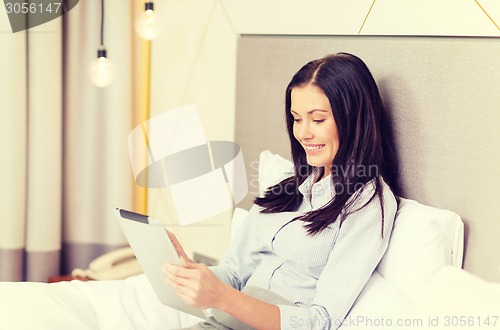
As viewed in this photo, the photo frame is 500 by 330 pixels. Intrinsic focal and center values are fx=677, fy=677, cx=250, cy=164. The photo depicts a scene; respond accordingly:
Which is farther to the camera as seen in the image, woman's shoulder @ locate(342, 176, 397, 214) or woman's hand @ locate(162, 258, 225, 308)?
woman's shoulder @ locate(342, 176, 397, 214)

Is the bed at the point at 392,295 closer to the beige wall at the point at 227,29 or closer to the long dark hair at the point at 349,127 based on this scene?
the long dark hair at the point at 349,127

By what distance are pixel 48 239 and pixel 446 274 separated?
1.75m

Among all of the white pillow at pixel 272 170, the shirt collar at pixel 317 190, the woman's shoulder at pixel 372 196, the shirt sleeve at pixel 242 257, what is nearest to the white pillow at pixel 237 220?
the white pillow at pixel 272 170

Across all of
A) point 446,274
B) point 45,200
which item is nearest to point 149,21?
point 45,200

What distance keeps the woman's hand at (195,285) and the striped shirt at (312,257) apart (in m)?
0.17

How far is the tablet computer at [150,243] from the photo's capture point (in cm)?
141

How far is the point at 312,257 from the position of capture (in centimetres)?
159

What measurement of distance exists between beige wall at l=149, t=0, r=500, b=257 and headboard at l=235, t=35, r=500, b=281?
0.05 m

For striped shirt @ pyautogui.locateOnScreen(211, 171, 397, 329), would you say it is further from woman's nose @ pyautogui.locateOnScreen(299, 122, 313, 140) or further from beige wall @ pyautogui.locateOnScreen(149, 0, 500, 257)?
beige wall @ pyautogui.locateOnScreen(149, 0, 500, 257)

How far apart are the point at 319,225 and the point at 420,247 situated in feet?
0.76

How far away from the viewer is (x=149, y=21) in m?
2.45

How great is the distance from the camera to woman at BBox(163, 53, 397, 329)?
4.75ft

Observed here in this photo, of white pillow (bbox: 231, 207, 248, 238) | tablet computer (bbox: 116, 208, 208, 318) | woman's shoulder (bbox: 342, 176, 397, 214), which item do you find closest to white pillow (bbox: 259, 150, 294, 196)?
white pillow (bbox: 231, 207, 248, 238)

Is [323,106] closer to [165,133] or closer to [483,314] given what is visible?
[483,314]
